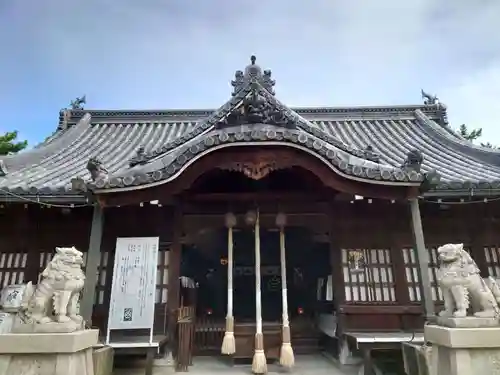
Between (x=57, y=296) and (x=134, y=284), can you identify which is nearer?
(x=57, y=296)

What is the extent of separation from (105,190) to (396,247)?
22.1 ft

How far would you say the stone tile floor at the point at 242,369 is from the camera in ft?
24.6

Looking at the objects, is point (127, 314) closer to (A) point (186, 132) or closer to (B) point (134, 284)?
(B) point (134, 284)

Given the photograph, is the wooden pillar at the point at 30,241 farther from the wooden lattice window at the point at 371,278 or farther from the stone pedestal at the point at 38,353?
the wooden lattice window at the point at 371,278

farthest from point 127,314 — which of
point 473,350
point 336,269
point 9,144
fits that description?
point 9,144

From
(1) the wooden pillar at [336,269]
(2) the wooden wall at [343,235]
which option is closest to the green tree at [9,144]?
(2) the wooden wall at [343,235]

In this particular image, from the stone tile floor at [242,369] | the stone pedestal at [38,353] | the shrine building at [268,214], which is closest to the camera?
the stone pedestal at [38,353]

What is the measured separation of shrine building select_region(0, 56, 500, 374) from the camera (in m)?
7.13

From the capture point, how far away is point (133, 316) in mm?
Result: 7324

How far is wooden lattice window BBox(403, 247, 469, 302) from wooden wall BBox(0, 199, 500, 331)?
0.02m

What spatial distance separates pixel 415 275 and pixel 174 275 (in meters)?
5.71

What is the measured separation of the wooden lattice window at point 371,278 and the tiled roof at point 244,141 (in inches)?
84.5

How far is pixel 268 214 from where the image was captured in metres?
8.76

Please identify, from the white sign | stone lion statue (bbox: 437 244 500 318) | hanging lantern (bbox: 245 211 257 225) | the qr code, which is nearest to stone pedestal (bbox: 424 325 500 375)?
stone lion statue (bbox: 437 244 500 318)
